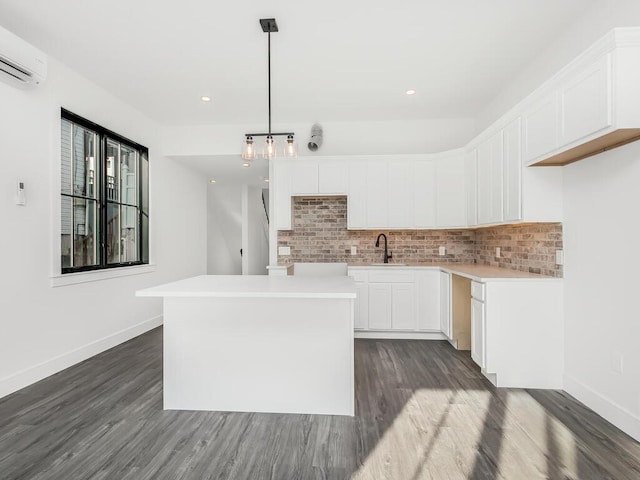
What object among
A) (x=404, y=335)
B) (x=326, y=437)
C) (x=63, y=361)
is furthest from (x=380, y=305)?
(x=63, y=361)

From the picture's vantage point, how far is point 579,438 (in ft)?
6.80

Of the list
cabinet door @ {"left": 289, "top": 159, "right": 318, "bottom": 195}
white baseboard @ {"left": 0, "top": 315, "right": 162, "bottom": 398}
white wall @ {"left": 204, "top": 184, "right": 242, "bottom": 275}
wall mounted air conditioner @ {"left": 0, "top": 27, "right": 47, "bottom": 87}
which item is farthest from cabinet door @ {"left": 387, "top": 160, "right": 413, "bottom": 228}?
white wall @ {"left": 204, "top": 184, "right": 242, "bottom": 275}

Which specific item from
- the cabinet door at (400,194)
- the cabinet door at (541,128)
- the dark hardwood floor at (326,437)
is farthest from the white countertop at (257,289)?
the cabinet door at (400,194)

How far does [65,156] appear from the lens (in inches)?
130

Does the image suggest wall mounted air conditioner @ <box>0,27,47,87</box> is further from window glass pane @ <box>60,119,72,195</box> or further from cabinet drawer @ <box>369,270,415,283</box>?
cabinet drawer @ <box>369,270,415,283</box>

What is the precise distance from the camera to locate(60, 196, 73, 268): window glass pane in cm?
327

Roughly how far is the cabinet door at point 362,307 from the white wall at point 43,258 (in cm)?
272

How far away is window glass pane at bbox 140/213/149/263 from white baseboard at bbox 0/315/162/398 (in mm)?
838

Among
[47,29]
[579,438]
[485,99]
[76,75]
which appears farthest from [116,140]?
[579,438]

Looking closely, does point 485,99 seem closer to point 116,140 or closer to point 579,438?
point 579,438

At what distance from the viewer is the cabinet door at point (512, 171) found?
287cm

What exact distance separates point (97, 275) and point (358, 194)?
3.09 metres

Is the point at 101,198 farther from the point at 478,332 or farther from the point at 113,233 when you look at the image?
the point at 478,332

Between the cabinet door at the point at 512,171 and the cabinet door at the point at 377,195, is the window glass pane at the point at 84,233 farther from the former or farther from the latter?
the cabinet door at the point at 512,171
